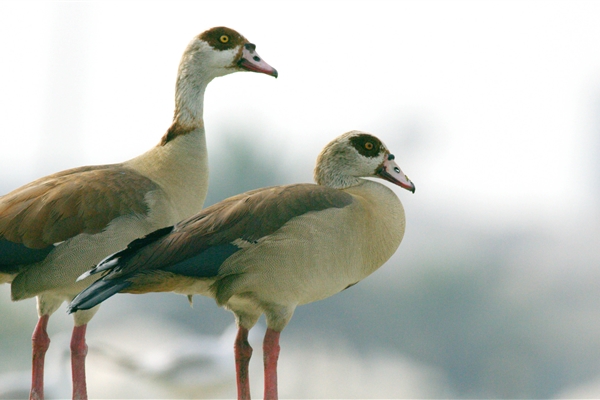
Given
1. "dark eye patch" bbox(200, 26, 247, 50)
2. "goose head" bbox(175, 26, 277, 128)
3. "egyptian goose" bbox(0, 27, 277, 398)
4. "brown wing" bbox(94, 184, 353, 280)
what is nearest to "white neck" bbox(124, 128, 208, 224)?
"egyptian goose" bbox(0, 27, 277, 398)

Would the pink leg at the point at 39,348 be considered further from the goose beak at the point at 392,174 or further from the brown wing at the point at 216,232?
the goose beak at the point at 392,174

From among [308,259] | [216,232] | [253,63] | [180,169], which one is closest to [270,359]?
[308,259]

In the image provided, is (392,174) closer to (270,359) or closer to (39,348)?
(270,359)

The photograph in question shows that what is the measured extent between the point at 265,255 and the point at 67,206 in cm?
84

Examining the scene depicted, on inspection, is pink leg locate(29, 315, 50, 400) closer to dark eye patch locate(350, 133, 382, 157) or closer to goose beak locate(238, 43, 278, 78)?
goose beak locate(238, 43, 278, 78)

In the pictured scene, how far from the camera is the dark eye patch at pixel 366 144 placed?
3281 millimetres

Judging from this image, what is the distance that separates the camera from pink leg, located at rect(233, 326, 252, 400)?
310 centimetres

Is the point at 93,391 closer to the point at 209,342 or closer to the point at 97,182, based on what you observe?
the point at 209,342

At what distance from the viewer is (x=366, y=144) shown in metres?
3.29

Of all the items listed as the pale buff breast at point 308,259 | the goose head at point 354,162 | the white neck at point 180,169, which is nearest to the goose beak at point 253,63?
the white neck at point 180,169

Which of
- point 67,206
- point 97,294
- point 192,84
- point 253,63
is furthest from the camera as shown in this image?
point 192,84

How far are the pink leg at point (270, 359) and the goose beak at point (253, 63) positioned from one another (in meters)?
1.16

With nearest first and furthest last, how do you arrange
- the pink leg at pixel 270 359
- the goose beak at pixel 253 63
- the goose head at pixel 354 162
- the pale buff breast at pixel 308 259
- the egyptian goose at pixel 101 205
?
the pale buff breast at pixel 308 259 → the pink leg at pixel 270 359 → the egyptian goose at pixel 101 205 → the goose head at pixel 354 162 → the goose beak at pixel 253 63

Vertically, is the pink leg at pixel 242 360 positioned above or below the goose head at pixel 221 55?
below
